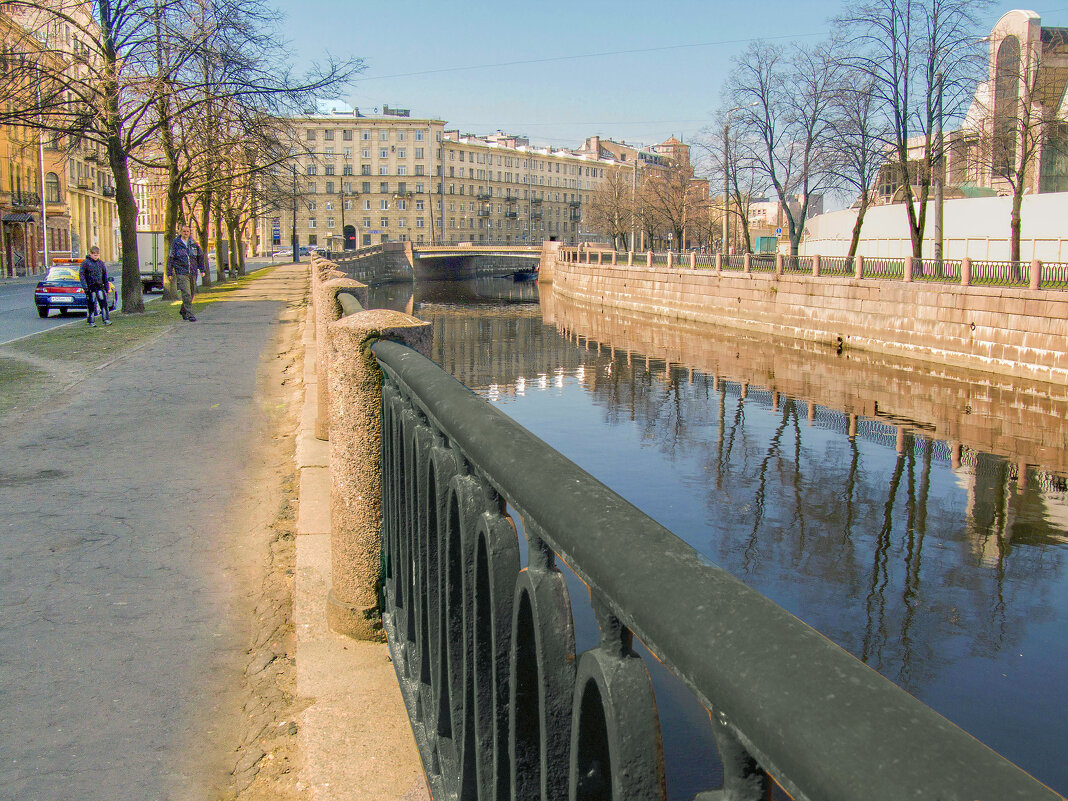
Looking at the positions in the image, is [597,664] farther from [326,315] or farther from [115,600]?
[326,315]

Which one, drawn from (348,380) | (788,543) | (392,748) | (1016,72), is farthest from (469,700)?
(1016,72)

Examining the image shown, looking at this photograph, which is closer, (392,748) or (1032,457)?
(392,748)

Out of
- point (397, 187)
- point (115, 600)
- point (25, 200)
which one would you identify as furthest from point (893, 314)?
point (397, 187)

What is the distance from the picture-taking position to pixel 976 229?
41156mm

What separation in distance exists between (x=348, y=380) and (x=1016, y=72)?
3713 centimetres

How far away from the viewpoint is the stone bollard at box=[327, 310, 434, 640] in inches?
129

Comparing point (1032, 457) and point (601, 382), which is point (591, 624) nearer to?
point (1032, 457)

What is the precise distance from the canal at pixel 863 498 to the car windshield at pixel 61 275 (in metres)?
10.9

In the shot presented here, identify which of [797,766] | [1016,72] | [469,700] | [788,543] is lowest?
[788,543]

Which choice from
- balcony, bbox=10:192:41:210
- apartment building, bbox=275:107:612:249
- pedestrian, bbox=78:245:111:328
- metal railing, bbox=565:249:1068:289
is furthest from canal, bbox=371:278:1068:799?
apartment building, bbox=275:107:612:249

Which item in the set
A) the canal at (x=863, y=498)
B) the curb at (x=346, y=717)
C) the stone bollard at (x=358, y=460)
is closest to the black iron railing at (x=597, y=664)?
the curb at (x=346, y=717)

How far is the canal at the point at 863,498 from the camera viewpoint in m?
7.68

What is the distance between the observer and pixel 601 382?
24.0 m

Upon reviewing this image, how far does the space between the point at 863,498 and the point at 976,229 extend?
32818 mm
